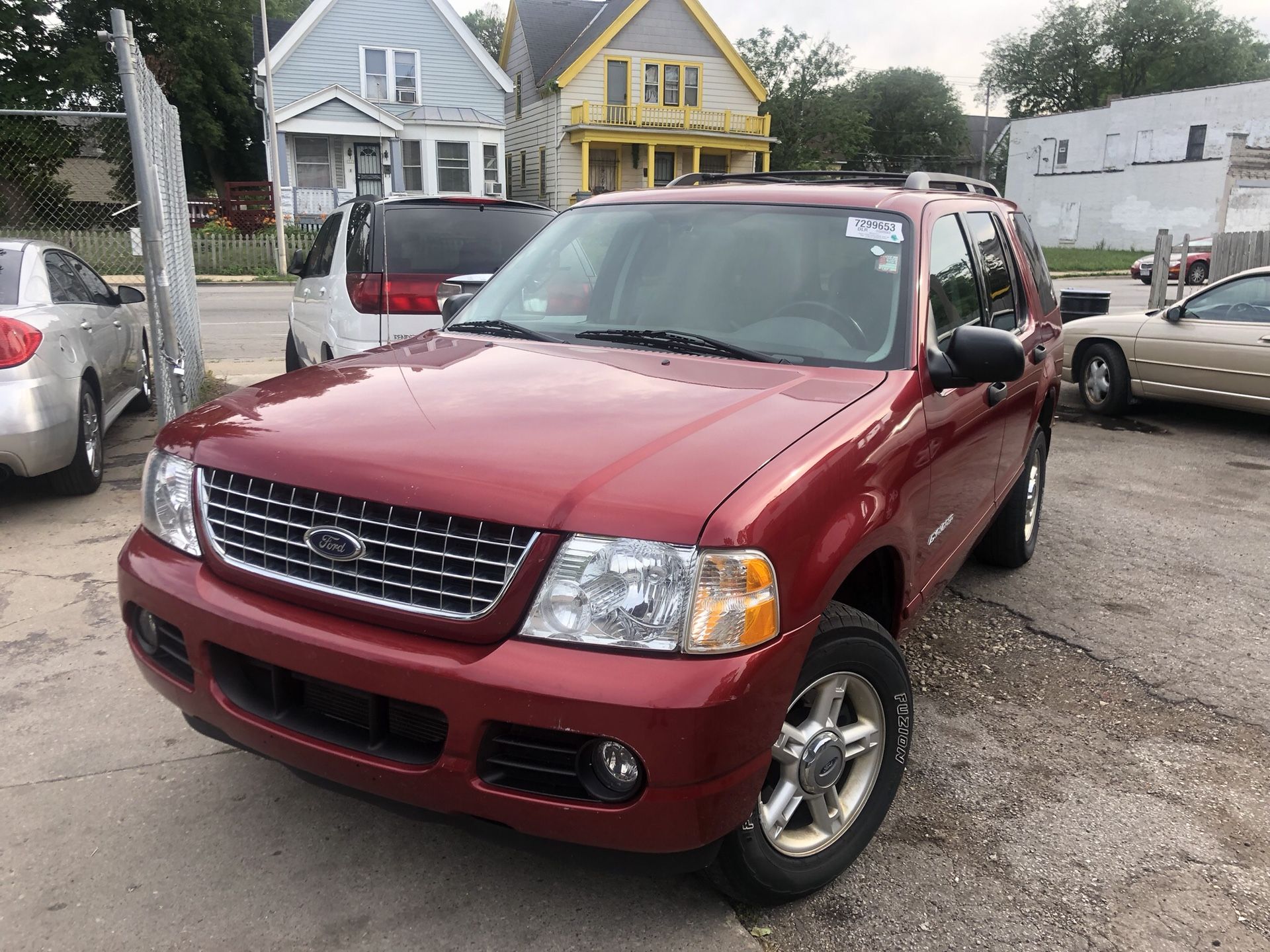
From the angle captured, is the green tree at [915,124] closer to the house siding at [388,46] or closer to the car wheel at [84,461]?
the house siding at [388,46]

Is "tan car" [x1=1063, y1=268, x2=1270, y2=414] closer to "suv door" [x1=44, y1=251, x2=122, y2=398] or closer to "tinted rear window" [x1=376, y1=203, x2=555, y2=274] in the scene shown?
"tinted rear window" [x1=376, y1=203, x2=555, y2=274]

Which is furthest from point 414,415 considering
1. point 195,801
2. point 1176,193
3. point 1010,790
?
point 1176,193

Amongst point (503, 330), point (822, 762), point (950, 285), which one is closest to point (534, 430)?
point (822, 762)

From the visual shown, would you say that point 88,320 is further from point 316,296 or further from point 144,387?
point 144,387

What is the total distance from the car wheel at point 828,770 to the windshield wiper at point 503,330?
1.49m

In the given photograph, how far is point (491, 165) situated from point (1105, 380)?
28.3m

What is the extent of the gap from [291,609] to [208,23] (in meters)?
43.9

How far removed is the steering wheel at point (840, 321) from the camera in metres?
3.18

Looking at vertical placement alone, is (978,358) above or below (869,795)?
above

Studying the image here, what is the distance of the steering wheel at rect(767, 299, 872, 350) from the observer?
3176 mm

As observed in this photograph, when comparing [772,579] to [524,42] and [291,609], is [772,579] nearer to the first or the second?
[291,609]

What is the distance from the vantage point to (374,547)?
2.27 metres

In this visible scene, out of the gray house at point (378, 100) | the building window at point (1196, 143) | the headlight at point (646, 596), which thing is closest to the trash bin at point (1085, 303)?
the headlight at point (646, 596)

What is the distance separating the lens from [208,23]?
39.2 m
